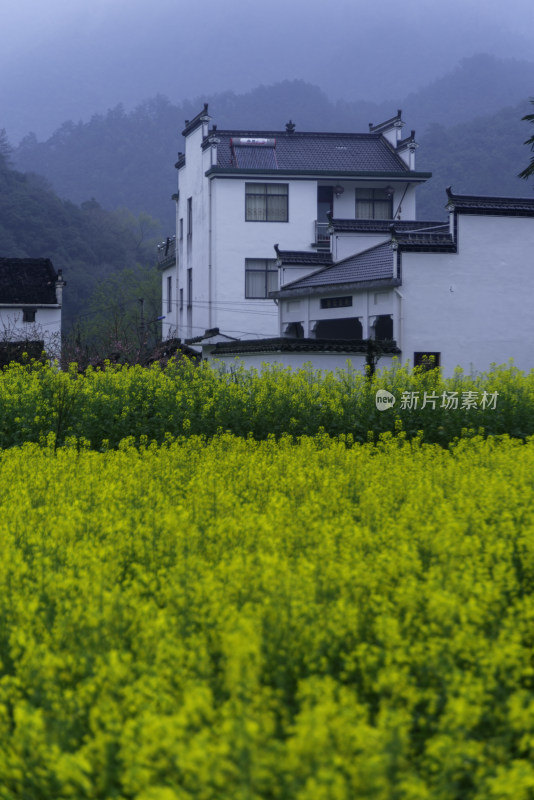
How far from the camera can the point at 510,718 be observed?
322cm

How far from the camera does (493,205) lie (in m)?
24.7

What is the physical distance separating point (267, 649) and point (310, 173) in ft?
110

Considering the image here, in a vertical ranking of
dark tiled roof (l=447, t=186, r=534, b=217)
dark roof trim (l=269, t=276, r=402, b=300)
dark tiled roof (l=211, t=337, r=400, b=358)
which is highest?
dark tiled roof (l=447, t=186, r=534, b=217)

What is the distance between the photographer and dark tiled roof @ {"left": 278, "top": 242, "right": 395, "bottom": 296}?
25.3 meters

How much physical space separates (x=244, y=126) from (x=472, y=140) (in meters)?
50.9

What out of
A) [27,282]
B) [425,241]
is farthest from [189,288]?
[425,241]

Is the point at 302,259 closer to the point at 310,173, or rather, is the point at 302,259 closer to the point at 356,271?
the point at 356,271

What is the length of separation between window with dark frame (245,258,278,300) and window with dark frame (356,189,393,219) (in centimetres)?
448

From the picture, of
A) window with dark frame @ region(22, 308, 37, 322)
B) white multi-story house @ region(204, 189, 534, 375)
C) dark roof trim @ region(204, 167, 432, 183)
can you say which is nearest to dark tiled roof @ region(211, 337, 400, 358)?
white multi-story house @ region(204, 189, 534, 375)

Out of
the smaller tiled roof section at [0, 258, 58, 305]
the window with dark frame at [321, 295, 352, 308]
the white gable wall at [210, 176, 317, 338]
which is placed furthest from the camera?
the smaller tiled roof section at [0, 258, 58, 305]

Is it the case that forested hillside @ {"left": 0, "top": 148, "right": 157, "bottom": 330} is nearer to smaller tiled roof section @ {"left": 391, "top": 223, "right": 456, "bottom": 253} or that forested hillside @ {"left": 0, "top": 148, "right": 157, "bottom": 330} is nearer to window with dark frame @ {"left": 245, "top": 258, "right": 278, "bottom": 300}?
window with dark frame @ {"left": 245, "top": 258, "right": 278, "bottom": 300}

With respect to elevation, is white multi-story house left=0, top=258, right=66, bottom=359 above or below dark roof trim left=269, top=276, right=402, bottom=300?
above

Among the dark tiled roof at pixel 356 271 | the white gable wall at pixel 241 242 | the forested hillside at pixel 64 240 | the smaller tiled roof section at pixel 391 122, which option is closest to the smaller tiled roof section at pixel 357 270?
the dark tiled roof at pixel 356 271

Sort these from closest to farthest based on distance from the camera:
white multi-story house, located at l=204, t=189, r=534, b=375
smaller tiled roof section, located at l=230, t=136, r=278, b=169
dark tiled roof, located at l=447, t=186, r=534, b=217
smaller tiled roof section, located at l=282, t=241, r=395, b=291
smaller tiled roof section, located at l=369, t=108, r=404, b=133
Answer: white multi-story house, located at l=204, t=189, r=534, b=375 → dark tiled roof, located at l=447, t=186, r=534, b=217 → smaller tiled roof section, located at l=282, t=241, r=395, b=291 → smaller tiled roof section, located at l=230, t=136, r=278, b=169 → smaller tiled roof section, located at l=369, t=108, r=404, b=133
